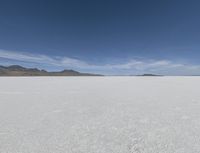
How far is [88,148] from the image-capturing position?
213 centimetres

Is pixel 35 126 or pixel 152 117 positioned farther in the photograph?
pixel 152 117

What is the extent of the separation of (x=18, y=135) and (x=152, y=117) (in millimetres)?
2589

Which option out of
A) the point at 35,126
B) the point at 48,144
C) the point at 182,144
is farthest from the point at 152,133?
the point at 35,126

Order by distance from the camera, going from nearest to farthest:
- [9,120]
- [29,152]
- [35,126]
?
[29,152]
[35,126]
[9,120]

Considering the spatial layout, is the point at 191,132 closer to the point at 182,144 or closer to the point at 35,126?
the point at 182,144

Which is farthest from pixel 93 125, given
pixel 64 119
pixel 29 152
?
pixel 29 152

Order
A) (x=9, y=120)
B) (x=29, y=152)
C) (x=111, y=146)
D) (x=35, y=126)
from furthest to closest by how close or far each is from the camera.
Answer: (x=9, y=120) < (x=35, y=126) < (x=111, y=146) < (x=29, y=152)

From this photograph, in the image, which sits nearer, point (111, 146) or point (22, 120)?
point (111, 146)

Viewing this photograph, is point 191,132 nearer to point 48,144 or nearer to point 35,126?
point 48,144

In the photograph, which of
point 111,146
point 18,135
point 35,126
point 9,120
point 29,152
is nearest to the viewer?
point 29,152

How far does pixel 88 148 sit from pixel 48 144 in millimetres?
581

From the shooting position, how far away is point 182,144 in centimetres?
223

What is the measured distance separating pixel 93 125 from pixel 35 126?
1.06 metres

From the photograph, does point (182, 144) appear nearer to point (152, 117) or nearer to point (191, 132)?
point (191, 132)
